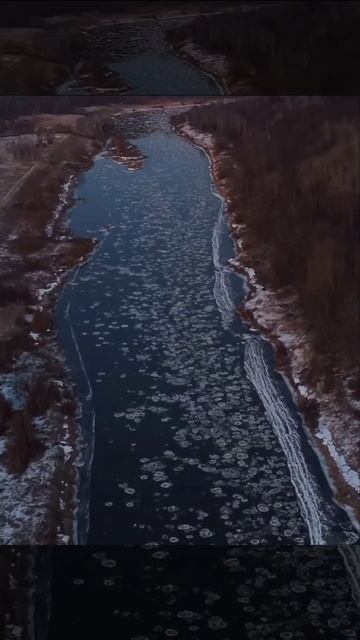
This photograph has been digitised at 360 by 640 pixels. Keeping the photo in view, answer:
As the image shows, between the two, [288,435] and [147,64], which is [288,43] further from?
[288,435]

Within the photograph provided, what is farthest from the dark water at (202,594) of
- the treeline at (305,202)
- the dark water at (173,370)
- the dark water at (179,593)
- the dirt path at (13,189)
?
the dirt path at (13,189)

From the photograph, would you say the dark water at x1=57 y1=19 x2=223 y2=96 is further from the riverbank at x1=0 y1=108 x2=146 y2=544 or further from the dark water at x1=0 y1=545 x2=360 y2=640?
the dark water at x1=0 y1=545 x2=360 y2=640

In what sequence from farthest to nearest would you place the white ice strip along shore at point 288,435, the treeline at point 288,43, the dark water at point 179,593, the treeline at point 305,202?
1. the dark water at point 179,593
2. the white ice strip along shore at point 288,435
3. the treeline at point 305,202
4. the treeline at point 288,43

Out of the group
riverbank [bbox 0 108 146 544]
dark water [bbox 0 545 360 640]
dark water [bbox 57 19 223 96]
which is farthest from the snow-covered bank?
dark water [bbox 0 545 360 640]

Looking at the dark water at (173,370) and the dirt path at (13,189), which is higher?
the dirt path at (13,189)

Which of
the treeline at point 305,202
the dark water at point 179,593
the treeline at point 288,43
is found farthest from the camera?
the dark water at point 179,593

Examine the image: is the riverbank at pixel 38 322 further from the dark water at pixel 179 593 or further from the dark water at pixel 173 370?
the dark water at pixel 179 593

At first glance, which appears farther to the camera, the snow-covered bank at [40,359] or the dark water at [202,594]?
the dark water at [202,594]

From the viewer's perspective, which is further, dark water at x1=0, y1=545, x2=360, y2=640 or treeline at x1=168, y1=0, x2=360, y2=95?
dark water at x1=0, y1=545, x2=360, y2=640
